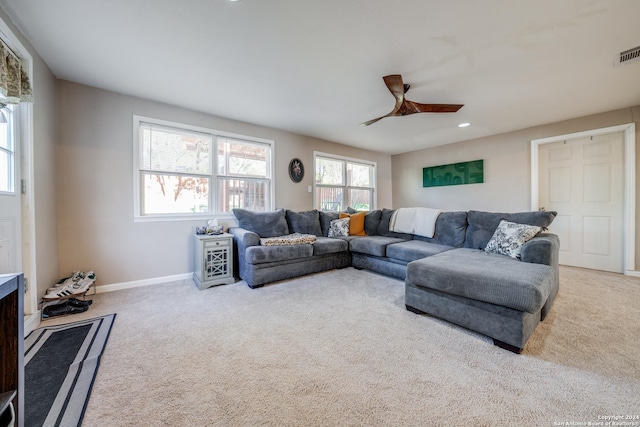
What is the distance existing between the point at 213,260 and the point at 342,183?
10.9ft

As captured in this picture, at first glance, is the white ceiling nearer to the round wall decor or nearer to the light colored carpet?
the round wall decor

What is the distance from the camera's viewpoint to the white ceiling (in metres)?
1.68

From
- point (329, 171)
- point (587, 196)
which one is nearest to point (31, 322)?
point (329, 171)

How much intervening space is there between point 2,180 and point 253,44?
2222mm

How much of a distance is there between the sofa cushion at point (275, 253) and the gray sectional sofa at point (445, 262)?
0.04 feet

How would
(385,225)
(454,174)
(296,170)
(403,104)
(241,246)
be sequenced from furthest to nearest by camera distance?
(454,174)
(296,170)
(385,225)
(241,246)
(403,104)

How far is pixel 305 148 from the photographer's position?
4672 millimetres

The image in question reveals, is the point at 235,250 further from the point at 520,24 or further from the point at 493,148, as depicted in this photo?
the point at 493,148

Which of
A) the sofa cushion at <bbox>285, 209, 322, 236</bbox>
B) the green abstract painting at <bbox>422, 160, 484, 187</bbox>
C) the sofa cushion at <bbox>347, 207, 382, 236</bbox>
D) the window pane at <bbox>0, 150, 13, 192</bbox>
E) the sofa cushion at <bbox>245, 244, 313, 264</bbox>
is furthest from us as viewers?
the green abstract painting at <bbox>422, 160, 484, 187</bbox>

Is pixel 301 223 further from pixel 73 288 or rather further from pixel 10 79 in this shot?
pixel 10 79

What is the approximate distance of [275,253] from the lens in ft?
9.96

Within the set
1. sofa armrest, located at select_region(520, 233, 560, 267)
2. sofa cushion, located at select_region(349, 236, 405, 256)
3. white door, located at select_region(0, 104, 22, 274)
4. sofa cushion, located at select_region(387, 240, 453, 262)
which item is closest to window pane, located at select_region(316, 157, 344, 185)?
sofa cushion, located at select_region(349, 236, 405, 256)

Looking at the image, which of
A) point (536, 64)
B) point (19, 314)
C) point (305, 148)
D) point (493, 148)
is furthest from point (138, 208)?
point (493, 148)

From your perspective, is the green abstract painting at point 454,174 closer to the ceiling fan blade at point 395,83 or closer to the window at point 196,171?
the ceiling fan blade at point 395,83
